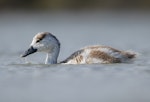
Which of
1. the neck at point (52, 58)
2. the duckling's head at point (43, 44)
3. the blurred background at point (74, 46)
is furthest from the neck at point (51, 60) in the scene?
the blurred background at point (74, 46)

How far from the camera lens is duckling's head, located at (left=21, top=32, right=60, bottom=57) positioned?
1522 cm

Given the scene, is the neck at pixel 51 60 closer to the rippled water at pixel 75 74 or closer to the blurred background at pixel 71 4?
the rippled water at pixel 75 74

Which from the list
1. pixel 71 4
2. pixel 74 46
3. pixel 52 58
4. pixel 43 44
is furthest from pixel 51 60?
pixel 71 4

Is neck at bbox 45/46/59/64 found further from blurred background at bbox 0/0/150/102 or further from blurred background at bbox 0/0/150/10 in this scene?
blurred background at bbox 0/0/150/10

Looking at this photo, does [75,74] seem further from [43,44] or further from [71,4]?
[71,4]

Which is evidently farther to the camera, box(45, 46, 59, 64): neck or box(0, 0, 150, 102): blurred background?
box(45, 46, 59, 64): neck

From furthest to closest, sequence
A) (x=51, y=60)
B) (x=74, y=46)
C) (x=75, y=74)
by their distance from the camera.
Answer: (x=74, y=46), (x=51, y=60), (x=75, y=74)

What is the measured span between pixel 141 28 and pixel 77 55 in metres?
11.3

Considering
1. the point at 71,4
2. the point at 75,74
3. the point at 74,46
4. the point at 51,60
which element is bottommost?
the point at 75,74

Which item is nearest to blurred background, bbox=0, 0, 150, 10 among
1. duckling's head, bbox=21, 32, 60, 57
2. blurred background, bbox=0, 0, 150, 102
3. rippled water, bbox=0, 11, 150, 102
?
blurred background, bbox=0, 0, 150, 102

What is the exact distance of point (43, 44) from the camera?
15297 millimetres

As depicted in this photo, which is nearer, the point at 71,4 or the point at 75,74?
the point at 75,74

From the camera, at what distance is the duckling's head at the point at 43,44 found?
1522cm

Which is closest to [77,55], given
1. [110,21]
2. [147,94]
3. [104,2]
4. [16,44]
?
[147,94]
